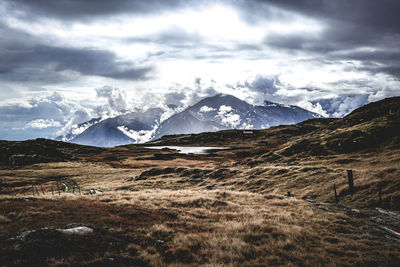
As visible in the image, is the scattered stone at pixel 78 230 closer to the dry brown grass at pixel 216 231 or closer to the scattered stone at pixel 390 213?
the dry brown grass at pixel 216 231

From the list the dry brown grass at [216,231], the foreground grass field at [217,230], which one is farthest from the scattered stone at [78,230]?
the dry brown grass at [216,231]

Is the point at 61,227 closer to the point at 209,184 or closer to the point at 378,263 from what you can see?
the point at 378,263

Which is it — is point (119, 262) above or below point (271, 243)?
above

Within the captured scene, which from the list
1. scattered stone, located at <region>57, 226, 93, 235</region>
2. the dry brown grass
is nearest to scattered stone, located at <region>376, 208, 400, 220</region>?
the dry brown grass

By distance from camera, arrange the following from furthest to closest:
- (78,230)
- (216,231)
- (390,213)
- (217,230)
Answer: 1. (390,213)
2. (217,230)
3. (216,231)
4. (78,230)

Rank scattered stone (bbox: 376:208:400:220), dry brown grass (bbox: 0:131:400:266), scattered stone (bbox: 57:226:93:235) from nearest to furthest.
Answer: dry brown grass (bbox: 0:131:400:266) → scattered stone (bbox: 57:226:93:235) → scattered stone (bbox: 376:208:400:220)

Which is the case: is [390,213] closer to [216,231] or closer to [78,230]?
[216,231]

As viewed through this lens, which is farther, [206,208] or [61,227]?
[206,208]

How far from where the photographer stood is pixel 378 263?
33.7 feet

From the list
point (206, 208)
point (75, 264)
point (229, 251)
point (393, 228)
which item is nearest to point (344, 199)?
point (393, 228)

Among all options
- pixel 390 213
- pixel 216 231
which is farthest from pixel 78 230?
pixel 390 213

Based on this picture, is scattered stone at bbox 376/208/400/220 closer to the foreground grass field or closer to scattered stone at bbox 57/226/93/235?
the foreground grass field

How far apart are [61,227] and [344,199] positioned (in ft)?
77.9

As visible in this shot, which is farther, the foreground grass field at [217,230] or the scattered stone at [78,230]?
the scattered stone at [78,230]
